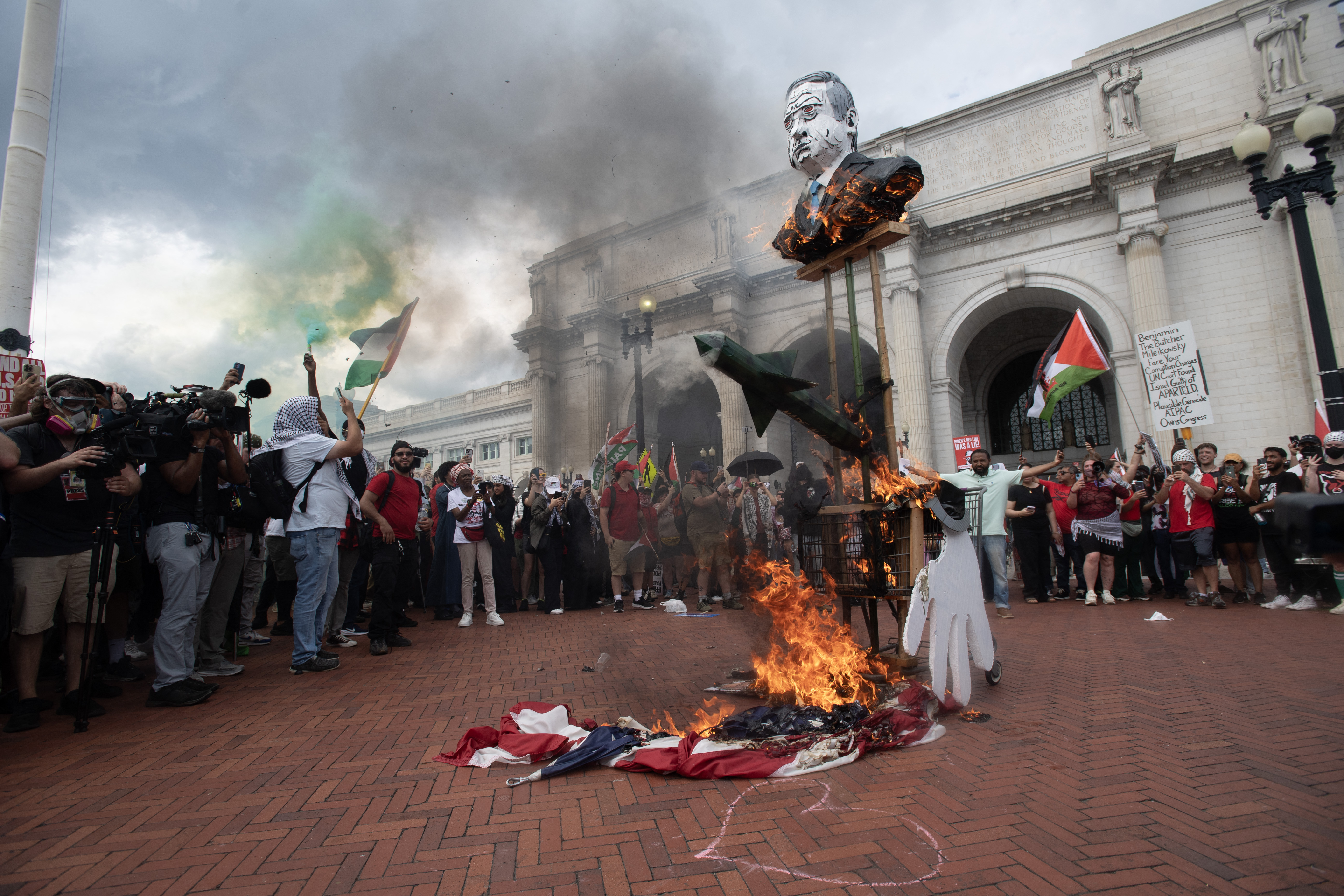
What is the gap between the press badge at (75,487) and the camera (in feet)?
12.6

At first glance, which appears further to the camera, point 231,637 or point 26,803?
point 231,637

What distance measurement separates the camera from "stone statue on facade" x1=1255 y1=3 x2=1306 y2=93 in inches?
606

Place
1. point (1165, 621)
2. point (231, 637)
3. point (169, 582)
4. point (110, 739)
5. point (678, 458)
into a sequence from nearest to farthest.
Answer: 1. point (110, 739)
2. point (169, 582)
3. point (231, 637)
4. point (1165, 621)
5. point (678, 458)

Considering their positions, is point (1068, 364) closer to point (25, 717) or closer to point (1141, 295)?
point (1141, 295)

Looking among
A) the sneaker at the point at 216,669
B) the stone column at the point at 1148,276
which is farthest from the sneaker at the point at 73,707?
the stone column at the point at 1148,276

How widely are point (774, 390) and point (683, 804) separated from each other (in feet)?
6.53

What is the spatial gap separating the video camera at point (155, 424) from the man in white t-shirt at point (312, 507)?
55 cm

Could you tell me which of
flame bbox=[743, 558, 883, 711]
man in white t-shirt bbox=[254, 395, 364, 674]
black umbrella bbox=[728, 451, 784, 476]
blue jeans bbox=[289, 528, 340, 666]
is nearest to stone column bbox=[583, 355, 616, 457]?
black umbrella bbox=[728, 451, 784, 476]

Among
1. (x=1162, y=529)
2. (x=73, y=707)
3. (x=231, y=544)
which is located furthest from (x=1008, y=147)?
(x=73, y=707)

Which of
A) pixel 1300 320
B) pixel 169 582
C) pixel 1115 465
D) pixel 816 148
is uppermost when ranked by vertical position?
pixel 1300 320

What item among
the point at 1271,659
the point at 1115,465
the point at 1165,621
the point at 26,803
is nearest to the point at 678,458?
the point at 1115,465

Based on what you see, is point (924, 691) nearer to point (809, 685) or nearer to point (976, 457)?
point (809, 685)

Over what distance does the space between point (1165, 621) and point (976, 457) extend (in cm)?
251

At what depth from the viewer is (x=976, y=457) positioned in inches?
299
